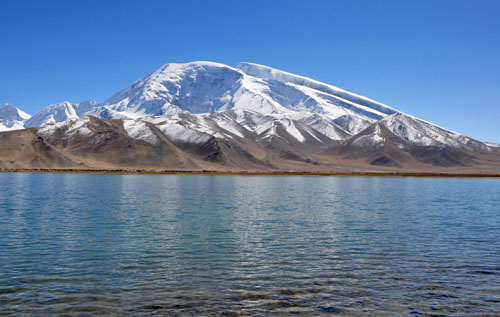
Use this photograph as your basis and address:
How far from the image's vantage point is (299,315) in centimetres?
1730

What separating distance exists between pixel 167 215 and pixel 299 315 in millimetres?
32058

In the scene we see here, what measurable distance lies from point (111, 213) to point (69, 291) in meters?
29.2

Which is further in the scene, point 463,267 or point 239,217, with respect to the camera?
point 239,217

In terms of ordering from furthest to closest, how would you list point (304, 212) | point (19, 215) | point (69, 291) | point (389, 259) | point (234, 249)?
1. point (304, 212)
2. point (19, 215)
3. point (234, 249)
4. point (389, 259)
5. point (69, 291)

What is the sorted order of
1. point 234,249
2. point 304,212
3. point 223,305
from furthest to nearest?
point 304,212
point 234,249
point 223,305

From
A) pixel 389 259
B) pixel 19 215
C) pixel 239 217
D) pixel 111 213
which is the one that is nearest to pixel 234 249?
pixel 389 259

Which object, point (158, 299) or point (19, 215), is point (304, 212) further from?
point (158, 299)

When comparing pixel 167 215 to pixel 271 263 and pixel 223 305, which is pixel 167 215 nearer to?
pixel 271 263

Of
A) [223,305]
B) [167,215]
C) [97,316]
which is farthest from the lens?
[167,215]

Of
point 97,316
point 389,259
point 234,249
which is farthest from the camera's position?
point 234,249

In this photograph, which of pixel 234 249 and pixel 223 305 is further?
pixel 234 249

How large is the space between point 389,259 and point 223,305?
531 inches

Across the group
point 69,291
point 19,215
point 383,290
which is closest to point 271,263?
point 383,290

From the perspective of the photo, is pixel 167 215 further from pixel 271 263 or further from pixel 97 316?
pixel 97 316
